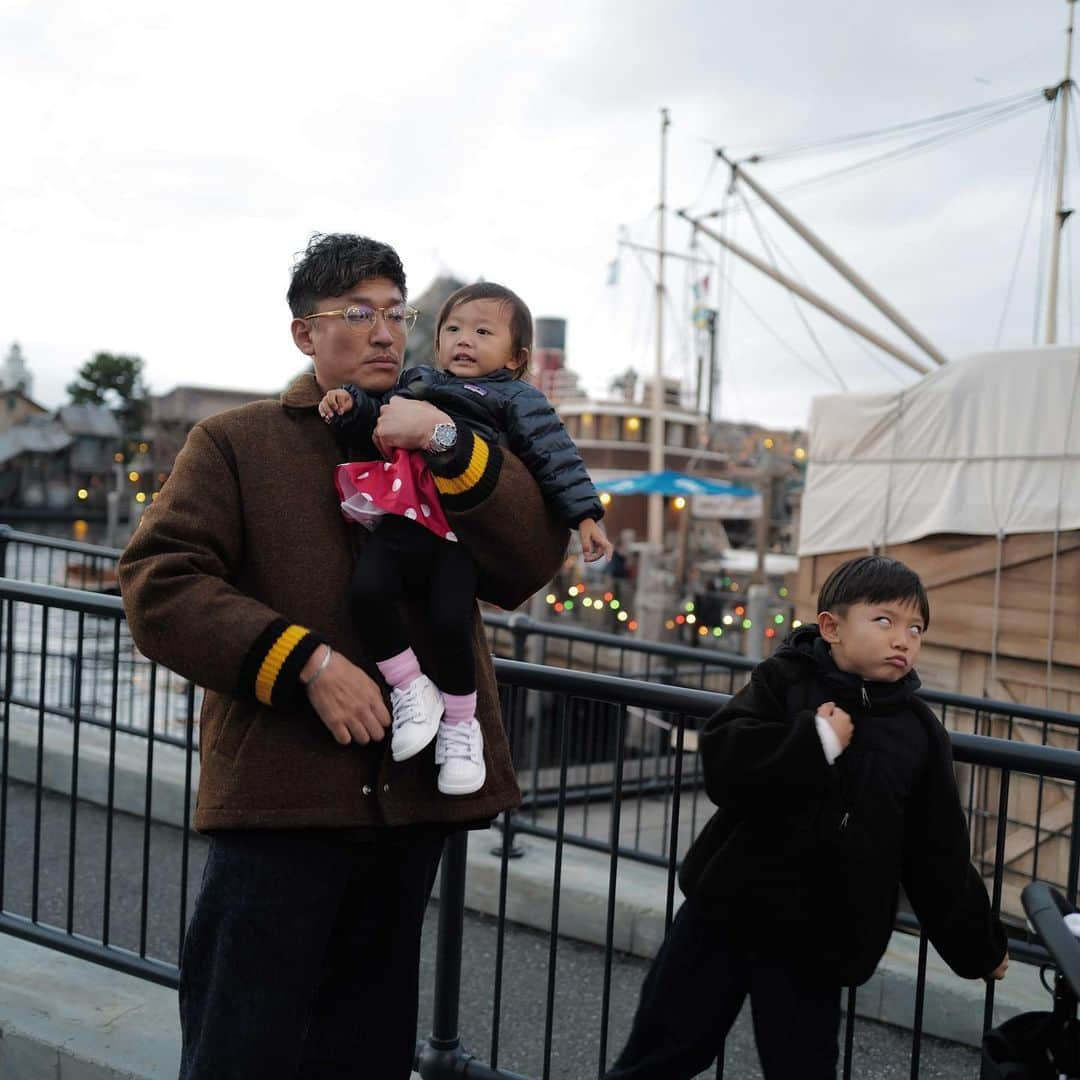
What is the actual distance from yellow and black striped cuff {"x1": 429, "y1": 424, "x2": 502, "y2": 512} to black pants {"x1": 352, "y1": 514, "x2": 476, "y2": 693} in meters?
0.10

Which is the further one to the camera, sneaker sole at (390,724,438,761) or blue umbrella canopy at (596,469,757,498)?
blue umbrella canopy at (596,469,757,498)

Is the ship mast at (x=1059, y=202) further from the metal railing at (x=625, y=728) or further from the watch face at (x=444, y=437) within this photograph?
the watch face at (x=444, y=437)

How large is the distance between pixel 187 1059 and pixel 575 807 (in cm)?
801

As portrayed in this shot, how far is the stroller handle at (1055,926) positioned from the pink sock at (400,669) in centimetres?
114

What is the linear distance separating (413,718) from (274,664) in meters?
0.28

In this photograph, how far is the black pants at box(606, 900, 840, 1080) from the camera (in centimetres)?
224

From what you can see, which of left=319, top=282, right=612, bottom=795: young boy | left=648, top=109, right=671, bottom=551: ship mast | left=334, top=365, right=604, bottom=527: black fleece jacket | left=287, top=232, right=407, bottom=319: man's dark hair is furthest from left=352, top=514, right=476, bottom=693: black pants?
left=648, top=109, right=671, bottom=551: ship mast

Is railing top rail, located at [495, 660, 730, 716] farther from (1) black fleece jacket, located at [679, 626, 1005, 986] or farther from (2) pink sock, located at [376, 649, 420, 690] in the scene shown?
(2) pink sock, located at [376, 649, 420, 690]

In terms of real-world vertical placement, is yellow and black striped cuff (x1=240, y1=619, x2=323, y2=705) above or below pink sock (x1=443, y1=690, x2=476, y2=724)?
above

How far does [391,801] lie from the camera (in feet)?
6.56

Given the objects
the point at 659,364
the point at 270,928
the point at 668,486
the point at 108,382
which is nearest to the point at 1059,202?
the point at 668,486

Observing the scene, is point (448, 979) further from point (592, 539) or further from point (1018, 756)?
point (1018, 756)

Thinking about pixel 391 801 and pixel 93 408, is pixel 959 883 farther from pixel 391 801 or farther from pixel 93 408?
pixel 93 408

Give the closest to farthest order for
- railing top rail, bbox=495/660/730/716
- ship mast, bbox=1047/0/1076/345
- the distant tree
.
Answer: railing top rail, bbox=495/660/730/716 → ship mast, bbox=1047/0/1076/345 → the distant tree
